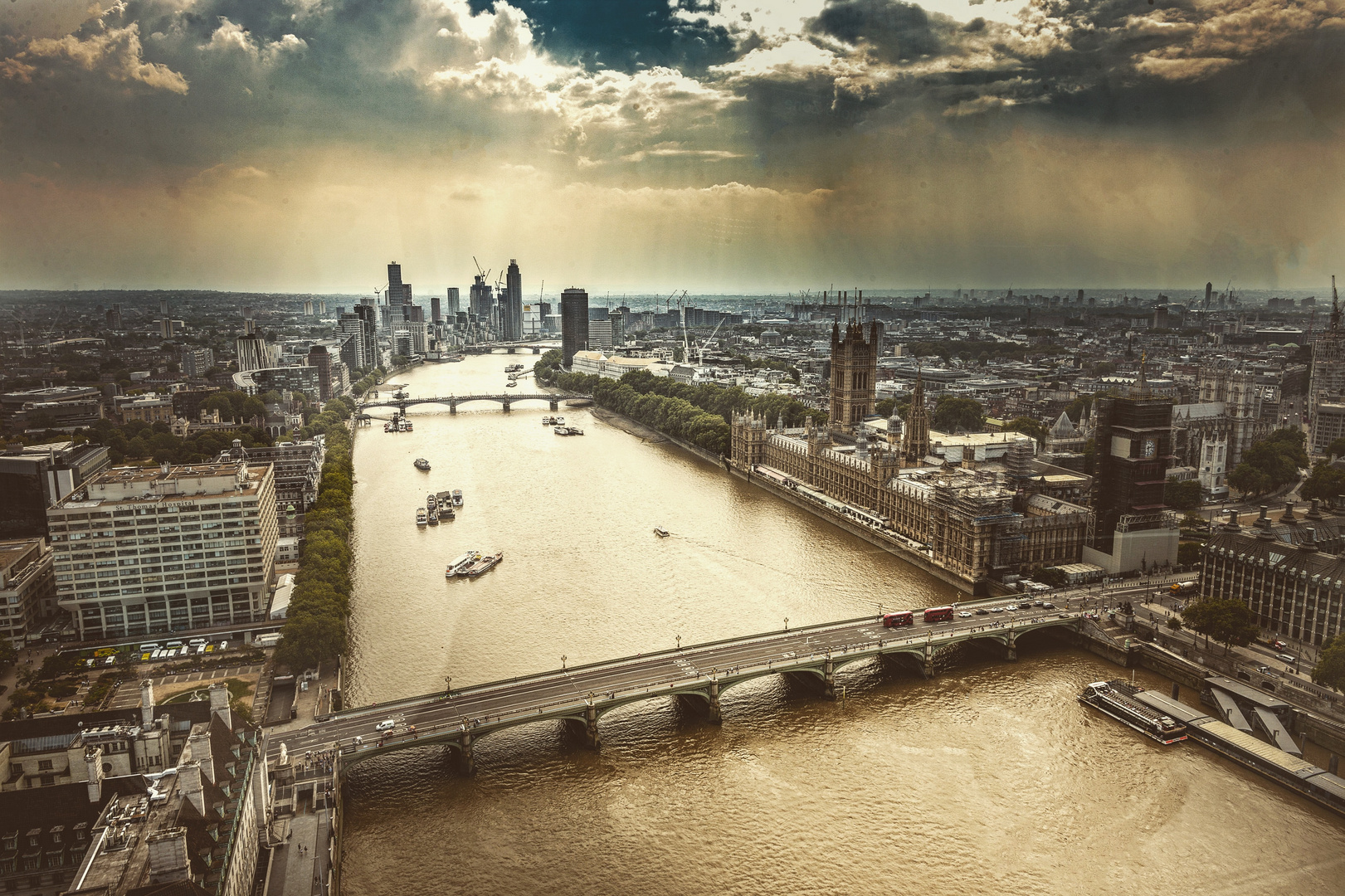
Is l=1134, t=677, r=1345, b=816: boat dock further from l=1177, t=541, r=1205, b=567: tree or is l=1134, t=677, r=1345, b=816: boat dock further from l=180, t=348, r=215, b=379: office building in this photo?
l=180, t=348, r=215, b=379: office building

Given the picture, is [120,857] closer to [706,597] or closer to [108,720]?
[108,720]

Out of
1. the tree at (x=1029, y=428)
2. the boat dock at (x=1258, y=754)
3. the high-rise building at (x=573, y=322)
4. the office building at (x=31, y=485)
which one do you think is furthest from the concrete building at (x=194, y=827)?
the high-rise building at (x=573, y=322)

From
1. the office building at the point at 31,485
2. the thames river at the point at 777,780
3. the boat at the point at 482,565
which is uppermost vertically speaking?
the office building at the point at 31,485

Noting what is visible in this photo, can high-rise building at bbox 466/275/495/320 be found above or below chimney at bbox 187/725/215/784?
above

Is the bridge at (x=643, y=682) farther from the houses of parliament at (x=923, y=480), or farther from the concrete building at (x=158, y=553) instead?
the concrete building at (x=158, y=553)

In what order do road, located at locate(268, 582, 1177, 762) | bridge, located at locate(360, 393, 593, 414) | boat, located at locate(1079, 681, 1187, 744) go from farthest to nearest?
bridge, located at locate(360, 393, 593, 414), boat, located at locate(1079, 681, 1187, 744), road, located at locate(268, 582, 1177, 762)

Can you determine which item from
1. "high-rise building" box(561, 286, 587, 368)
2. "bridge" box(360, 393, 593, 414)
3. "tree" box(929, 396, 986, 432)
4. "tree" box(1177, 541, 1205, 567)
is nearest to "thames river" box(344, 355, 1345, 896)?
"tree" box(1177, 541, 1205, 567)
